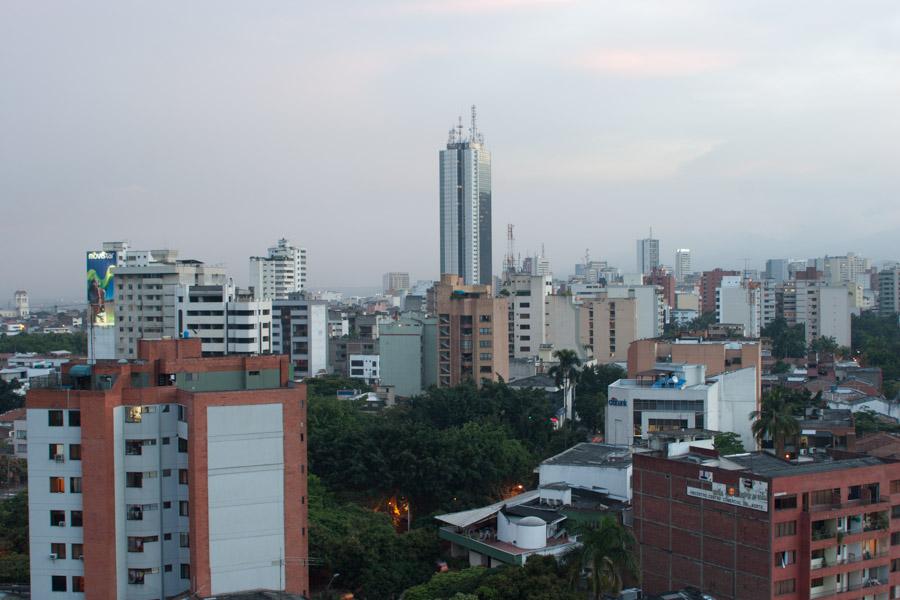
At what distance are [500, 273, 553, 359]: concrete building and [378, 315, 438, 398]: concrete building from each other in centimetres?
1198

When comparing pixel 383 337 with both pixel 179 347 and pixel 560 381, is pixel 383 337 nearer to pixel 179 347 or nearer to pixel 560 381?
pixel 560 381

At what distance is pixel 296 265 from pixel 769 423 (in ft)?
305

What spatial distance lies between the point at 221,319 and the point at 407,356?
14858mm

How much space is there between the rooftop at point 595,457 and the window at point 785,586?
872 cm

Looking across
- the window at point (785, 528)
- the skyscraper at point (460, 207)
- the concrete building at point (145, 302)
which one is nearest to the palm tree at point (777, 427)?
the window at point (785, 528)

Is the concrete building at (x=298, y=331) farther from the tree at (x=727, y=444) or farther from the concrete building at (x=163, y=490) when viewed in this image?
the concrete building at (x=163, y=490)

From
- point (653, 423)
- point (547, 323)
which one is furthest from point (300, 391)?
point (547, 323)

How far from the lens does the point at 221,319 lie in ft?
190

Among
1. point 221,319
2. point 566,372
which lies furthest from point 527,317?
point 221,319

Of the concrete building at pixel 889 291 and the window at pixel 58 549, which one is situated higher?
the concrete building at pixel 889 291

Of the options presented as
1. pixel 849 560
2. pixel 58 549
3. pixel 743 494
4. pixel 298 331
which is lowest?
pixel 849 560

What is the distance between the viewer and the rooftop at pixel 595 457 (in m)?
32.7

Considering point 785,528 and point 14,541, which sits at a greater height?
point 785,528

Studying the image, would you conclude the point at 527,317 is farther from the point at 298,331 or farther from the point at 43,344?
the point at 43,344
